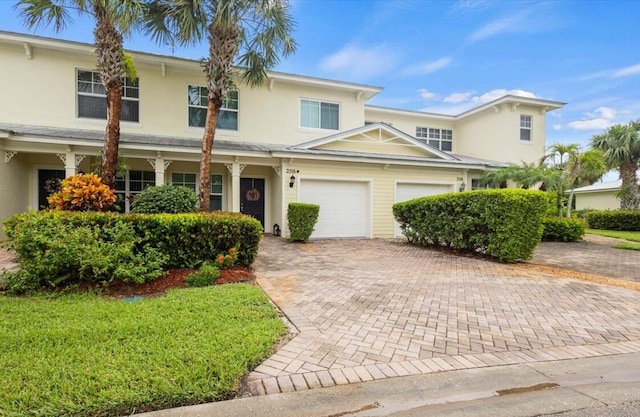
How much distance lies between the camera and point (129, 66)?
10.6 m

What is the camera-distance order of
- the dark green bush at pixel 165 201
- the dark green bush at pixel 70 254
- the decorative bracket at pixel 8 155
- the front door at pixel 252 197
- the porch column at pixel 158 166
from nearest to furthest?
the dark green bush at pixel 70 254
the dark green bush at pixel 165 201
the decorative bracket at pixel 8 155
the porch column at pixel 158 166
the front door at pixel 252 197

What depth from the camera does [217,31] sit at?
10289 millimetres

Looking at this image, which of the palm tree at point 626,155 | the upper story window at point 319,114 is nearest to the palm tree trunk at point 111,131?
the upper story window at point 319,114

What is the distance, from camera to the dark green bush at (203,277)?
6.13 meters

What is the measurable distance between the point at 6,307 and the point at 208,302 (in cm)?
256

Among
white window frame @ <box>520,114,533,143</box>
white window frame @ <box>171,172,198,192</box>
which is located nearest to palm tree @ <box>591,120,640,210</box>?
white window frame @ <box>520,114,533,143</box>

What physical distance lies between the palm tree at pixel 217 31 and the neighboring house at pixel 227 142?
6.93 ft

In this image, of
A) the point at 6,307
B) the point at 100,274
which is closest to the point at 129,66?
the point at 100,274

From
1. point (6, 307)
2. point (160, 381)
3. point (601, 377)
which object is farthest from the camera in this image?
point (6, 307)

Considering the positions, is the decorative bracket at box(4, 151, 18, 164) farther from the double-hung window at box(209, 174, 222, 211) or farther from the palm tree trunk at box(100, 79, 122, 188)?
the double-hung window at box(209, 174, 222, 211)

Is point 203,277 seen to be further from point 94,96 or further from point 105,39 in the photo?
point 94,96

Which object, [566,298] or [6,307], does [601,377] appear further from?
[6,307]

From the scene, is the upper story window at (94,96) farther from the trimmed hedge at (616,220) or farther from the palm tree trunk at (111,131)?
A: the trimmed hedge at (616,220)

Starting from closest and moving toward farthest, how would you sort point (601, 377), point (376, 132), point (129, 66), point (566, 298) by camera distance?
point (601, 377)
point (566, 298)
point (129, 66)
point (376, 132)
